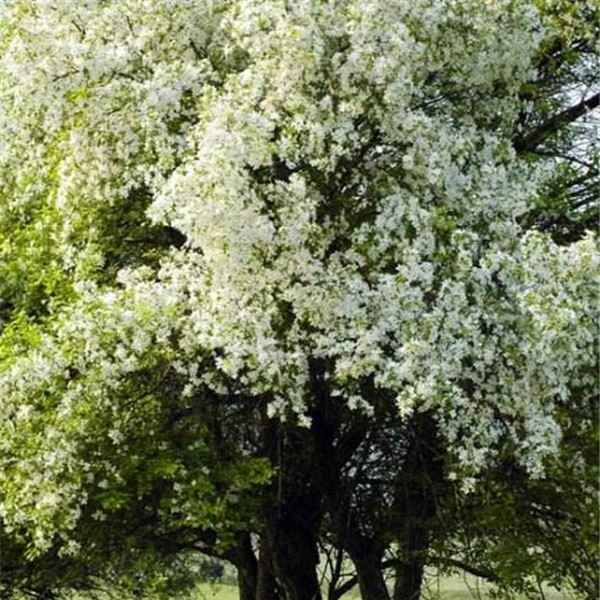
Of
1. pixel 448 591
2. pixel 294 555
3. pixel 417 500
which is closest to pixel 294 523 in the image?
pixel 294 555

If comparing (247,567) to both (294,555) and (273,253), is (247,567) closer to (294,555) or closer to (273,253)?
(294,555)

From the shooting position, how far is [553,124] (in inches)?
653

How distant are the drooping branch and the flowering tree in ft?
0.55

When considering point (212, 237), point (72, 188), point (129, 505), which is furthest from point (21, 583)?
point (212, 237)

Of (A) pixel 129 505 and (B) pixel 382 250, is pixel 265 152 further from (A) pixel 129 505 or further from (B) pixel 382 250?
(A) pixel 129 505

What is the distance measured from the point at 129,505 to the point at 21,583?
10.3 ft

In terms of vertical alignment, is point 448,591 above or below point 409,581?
above

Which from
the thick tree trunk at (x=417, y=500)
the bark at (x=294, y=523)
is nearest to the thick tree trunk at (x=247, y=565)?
the bark at (x=294, y=523)

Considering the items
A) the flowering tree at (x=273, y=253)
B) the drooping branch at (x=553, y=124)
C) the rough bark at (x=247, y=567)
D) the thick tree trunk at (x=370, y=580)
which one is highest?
the drooping branch at (x=553, y=124)

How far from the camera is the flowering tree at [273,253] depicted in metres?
12.1

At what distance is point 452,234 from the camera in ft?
40.2

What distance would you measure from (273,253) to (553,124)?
628 cm

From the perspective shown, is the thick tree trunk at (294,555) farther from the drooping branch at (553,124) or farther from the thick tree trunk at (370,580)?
the drooping branch at (553,124)

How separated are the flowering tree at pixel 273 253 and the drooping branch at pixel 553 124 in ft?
0.55
